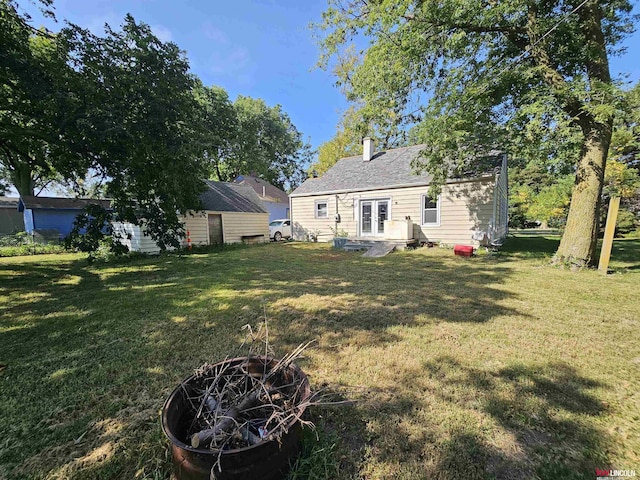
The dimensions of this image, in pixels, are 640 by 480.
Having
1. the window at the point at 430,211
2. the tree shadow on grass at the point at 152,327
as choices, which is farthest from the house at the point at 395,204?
the tree shadow on grass at the point at 152,327

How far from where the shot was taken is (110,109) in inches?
217

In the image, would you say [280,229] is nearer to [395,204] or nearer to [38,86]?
[395,204]

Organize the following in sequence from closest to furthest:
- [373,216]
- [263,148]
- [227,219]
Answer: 1. [373,216]
2. [227,219]
3. [263,148]

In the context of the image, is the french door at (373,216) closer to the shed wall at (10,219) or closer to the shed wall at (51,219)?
the shed wall at (51,219)

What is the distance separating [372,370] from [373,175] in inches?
456

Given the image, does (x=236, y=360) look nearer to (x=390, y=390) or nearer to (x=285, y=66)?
(x=390, y=390)

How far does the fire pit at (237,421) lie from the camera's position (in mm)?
1316

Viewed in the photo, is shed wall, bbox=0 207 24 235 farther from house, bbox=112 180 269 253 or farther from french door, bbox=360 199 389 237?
french door, bbox=360 199 389 237

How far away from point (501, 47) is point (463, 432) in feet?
31.4

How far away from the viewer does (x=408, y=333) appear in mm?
3279

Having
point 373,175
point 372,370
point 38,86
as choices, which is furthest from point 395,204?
point 38,86

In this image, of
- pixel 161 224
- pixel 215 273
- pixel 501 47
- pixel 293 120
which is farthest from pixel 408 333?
pixel 293 120

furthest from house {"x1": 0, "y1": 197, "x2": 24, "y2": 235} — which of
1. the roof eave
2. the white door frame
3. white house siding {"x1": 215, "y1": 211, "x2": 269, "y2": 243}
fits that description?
the white door frame

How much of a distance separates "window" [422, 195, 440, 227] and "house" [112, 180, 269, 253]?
8.45 meters
